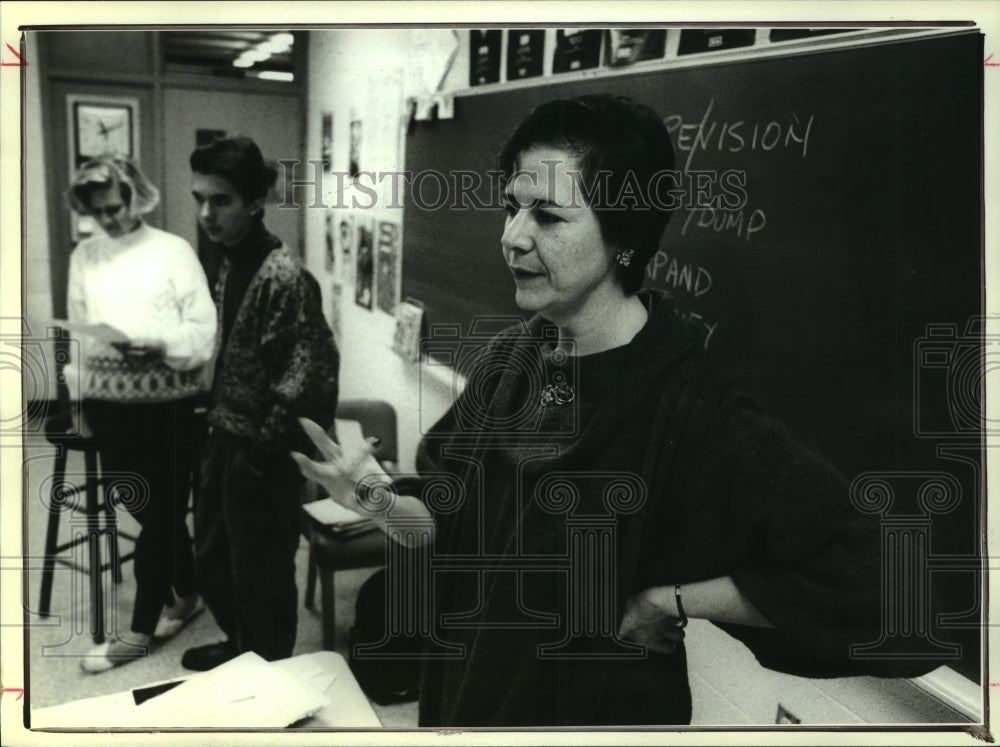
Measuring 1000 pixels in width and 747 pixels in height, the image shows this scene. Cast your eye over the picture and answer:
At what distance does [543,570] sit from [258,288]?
101 cm

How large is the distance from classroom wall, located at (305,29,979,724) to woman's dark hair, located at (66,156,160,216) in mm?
408

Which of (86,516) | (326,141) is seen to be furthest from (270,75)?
(86,516)

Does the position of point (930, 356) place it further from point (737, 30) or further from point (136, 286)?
point (136, 286)

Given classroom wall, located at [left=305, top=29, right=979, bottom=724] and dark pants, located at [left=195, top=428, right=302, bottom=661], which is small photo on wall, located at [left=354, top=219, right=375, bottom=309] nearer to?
classroom wall, located at [left=305, top=29, right=979, bottom=724]

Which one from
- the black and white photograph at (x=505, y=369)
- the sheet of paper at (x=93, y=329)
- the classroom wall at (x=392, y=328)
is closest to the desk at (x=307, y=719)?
the black and white photograph at (x=505, y=369)

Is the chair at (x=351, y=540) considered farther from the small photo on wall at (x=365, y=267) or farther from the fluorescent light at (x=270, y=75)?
the fluorescent light at (x=270, y=75)

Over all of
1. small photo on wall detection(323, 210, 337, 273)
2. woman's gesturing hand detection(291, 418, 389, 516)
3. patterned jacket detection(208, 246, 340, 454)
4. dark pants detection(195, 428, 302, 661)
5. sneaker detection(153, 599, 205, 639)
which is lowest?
sneaker detection(153, 599, 205, 639)

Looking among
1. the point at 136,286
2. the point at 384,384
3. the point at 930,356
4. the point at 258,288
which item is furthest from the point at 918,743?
the point at 136,286

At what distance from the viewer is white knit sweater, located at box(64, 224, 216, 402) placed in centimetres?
254

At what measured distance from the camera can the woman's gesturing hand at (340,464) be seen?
2.57 meters

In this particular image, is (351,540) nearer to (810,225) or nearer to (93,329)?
(93,329)

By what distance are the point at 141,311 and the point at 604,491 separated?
49.3 inches

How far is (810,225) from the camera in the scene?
2490mm

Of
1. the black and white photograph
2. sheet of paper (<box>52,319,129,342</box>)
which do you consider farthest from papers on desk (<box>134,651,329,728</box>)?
sheet of paper (<box>52,319,129,342</box>)
